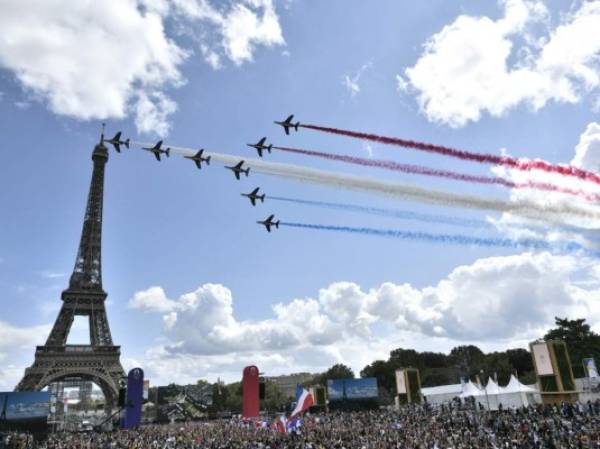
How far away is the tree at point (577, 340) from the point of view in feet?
281

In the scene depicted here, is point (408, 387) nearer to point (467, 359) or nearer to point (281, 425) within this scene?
point (281, 425)

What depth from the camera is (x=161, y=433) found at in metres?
45.2

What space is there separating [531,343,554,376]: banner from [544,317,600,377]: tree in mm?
44075

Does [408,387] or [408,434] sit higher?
[408,387]

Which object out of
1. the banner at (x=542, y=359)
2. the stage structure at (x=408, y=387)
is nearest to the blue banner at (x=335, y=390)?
the stage structure at (x=408, y=387)

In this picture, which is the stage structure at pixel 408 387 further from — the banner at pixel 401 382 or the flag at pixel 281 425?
the flag at pixel 281 425

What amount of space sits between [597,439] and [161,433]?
3593cm

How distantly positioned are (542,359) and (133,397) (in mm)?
43958

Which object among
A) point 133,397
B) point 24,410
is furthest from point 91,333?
point 133,397

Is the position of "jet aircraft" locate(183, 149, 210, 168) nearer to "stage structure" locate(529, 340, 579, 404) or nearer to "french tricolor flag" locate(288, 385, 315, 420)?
"french tricolor flag" locate(288, 385, 315, 420)

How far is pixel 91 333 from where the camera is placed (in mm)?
92625

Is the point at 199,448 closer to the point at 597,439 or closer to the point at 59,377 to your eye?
the point at 597,439

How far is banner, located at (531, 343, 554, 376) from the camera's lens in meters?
48.2

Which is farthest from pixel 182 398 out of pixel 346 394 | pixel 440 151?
pixel 440 151
